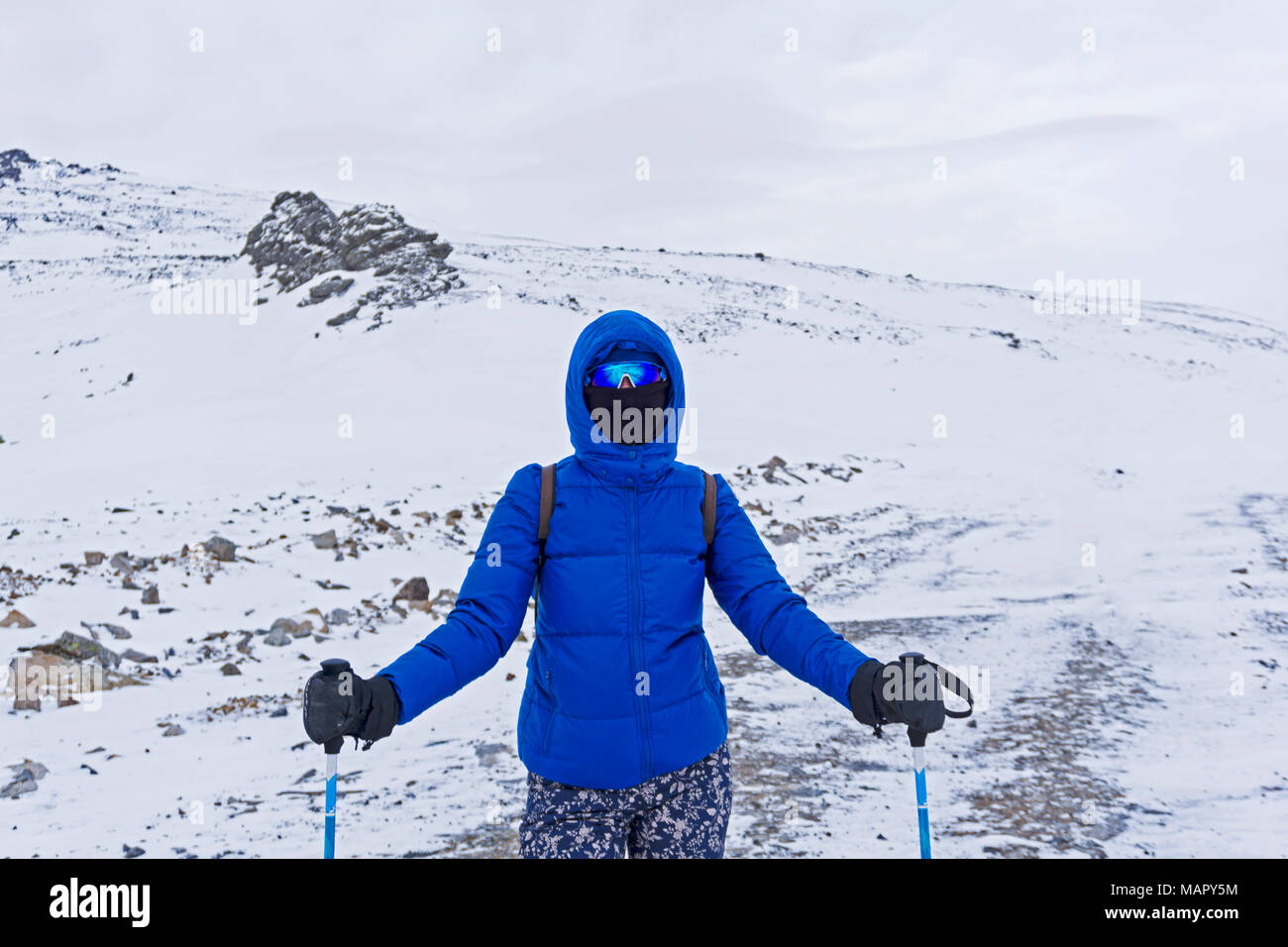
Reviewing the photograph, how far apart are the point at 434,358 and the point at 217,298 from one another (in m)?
15.6

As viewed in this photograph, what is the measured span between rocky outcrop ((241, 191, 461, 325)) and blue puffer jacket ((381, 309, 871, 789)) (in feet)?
92.7

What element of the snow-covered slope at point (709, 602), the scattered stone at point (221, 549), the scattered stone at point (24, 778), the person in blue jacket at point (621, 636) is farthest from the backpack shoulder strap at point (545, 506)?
the scattered stone at point (221, 549)

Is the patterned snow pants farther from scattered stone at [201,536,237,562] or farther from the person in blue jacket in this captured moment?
scattered stone at [201,536,237,562]

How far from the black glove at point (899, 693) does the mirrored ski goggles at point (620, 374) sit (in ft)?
2.82

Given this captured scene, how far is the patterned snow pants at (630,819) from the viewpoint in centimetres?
213

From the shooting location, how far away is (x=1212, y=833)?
4242mm

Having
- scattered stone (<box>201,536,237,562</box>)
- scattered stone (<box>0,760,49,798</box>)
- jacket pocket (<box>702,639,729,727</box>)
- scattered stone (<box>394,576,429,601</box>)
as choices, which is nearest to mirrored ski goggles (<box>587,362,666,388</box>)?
jacket pocket (<box>702,639,729,727</box>)

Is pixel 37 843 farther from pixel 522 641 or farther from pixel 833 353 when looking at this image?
pixel 833 353

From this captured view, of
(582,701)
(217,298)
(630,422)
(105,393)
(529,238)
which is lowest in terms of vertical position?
(582,701)

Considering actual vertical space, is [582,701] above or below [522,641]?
above

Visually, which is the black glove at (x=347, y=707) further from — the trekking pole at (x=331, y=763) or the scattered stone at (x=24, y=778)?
the scattered stone at (x=24, y=778)

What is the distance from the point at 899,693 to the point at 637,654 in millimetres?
602
